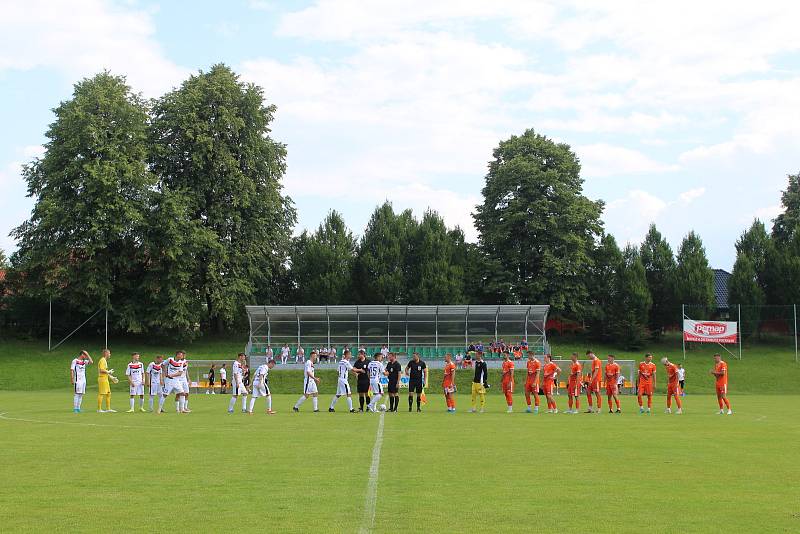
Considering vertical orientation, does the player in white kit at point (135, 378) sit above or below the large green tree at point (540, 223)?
below

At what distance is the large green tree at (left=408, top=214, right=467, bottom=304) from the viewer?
6650cm

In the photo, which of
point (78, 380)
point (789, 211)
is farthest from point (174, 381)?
point (789, 211)

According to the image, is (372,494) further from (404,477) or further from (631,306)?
(631,306)

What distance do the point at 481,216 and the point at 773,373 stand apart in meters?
26.5

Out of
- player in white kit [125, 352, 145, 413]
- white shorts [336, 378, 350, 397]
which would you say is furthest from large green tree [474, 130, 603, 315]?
player in white kit [125, 352, 145, 413]

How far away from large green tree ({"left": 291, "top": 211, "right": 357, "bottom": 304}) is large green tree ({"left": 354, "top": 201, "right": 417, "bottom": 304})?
1263 millimetres

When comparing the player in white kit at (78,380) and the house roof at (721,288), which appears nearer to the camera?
the player in white kit at (78,380)

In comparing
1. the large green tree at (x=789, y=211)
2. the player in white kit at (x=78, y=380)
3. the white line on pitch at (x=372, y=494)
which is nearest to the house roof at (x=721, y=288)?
the large green tree at (x=789, y=211)

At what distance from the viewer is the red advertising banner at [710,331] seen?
5862cm

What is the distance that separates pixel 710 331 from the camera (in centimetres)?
5912

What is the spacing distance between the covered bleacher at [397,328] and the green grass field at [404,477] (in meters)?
35.1

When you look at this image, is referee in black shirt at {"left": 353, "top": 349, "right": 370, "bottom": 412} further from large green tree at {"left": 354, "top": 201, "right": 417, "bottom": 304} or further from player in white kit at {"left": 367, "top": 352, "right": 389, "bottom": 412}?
large green tree at {"left": 354, "top": 201, "right": 417, "bottom": 304}

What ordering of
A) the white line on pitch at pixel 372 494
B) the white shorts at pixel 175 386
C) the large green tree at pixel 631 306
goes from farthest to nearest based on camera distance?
the large green tree at pixel 631 306 → the white shorts at pixel 175 386 → the white line on pitch at pixel 372 494

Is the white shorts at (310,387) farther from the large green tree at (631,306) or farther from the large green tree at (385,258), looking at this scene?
the large green tree at (631,306)
